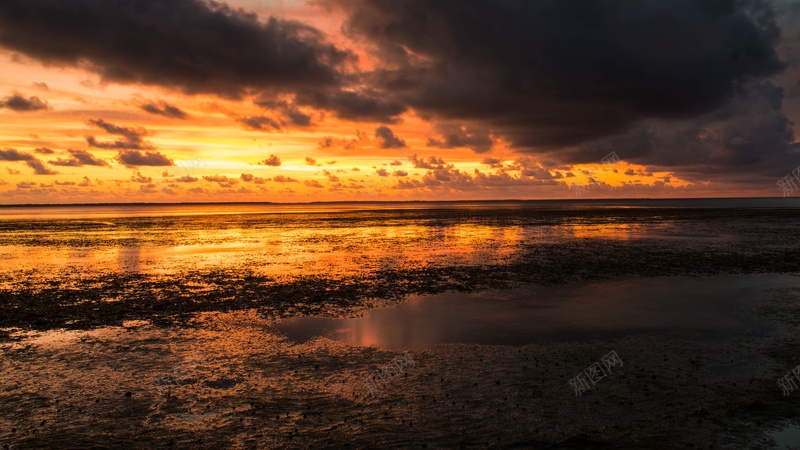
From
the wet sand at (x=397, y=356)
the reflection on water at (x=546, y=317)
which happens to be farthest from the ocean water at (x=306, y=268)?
the reflection on water at (x=546, y=317)

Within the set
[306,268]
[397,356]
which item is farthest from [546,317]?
[306,268]

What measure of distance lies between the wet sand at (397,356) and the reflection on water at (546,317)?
0.14 meters

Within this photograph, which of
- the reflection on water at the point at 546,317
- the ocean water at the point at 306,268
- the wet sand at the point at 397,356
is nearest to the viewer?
the wet sand at the point at 397,356

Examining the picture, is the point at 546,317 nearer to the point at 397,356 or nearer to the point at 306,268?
the point at 397,356

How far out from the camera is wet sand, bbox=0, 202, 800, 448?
9.55m

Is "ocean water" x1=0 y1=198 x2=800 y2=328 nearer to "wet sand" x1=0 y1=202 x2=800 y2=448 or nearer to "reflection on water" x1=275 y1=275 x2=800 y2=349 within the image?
"wet sand" x1=0 y1=202 x2=800 y2=448

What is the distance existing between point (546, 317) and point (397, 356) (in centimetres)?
751

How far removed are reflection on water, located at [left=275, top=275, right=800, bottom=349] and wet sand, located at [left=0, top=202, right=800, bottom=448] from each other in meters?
0.14

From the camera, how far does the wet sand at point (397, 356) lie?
31.3 ft

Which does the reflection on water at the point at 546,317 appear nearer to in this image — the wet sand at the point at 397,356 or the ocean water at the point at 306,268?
the wet sand at the point at 397,356

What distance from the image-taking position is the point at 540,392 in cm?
1130

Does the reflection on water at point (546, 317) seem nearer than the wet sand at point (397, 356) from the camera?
No

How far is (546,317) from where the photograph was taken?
1902 cm

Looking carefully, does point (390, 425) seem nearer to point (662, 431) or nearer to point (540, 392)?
point (540, 392)
